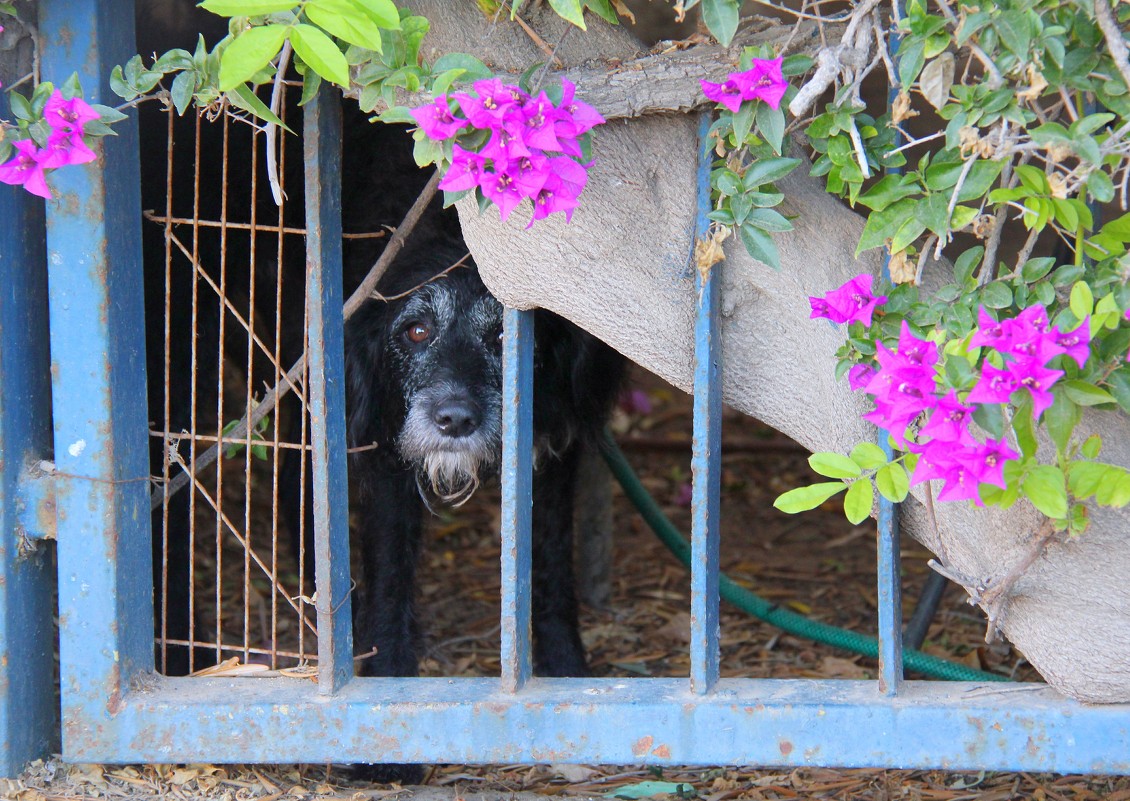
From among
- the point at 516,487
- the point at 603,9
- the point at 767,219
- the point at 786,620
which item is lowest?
the point at 786,620

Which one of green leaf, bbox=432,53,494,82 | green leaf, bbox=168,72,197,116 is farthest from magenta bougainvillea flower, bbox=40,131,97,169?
green leaf, bbox=432,53,494,82

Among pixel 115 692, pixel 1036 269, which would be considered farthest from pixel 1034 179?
pixel 115 692

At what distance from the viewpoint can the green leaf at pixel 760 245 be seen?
1.88 m

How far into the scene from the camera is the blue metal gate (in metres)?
2.11

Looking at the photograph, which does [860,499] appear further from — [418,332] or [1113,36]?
[418,332]

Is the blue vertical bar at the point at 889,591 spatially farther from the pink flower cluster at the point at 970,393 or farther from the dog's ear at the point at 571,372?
the dog's ear at the point at 571,372

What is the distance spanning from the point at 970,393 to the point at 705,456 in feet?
2.01

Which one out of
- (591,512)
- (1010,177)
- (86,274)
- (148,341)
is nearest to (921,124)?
(591,512)

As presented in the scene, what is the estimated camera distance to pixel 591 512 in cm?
450

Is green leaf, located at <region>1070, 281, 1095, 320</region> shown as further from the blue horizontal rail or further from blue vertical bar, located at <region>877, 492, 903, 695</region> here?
the blue horizontal rail

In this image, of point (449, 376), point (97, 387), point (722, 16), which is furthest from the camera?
point (449, 376)

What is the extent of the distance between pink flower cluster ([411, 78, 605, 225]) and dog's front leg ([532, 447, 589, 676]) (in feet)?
A: 5.90

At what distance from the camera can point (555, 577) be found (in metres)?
3.50

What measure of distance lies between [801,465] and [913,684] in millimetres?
3948
